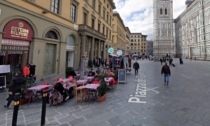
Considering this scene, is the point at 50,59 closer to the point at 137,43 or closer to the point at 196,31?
the point at 196,31

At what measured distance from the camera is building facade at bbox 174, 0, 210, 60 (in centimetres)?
4562

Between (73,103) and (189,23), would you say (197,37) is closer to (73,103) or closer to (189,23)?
(189,23)

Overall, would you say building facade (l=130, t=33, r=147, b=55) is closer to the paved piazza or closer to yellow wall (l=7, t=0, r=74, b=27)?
yellow wall (l=7, t=0, r=74, b=27)

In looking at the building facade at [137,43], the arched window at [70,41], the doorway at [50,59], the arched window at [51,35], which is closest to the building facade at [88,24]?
the arched window at [70,41]

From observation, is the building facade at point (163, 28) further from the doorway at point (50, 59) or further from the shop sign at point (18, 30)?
the shop sign at point (18, 30)

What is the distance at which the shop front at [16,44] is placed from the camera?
8.37m

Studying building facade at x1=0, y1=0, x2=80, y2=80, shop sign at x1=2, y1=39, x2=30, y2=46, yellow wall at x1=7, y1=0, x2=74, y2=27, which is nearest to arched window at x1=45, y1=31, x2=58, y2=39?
building facade at x1=0, y1=0, x2=80, y2=80

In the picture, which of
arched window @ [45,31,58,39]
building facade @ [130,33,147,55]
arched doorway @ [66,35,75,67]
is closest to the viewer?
arched window @ [45,31,58,39]

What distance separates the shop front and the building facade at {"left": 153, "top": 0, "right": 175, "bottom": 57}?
259 feet

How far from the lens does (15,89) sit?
5.12 metres

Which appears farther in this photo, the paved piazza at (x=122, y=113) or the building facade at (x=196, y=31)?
the building facade at (x=196, y=31)

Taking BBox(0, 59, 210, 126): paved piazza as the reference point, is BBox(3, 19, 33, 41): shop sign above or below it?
above

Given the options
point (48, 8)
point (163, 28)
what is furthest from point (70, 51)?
point (163, 28)

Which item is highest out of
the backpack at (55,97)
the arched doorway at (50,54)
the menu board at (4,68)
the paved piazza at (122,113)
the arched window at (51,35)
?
the arched window at (51,35)
